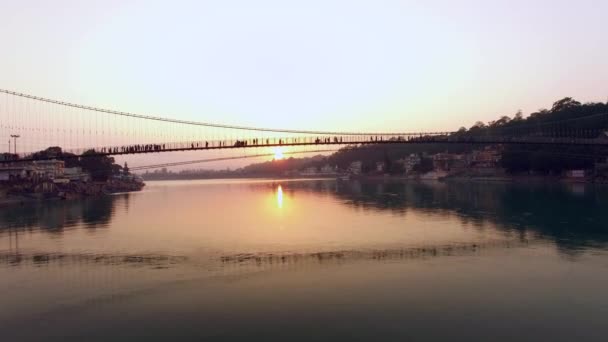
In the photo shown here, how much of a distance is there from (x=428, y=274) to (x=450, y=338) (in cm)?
497

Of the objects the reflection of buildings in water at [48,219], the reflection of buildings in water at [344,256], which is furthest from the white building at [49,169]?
the reflection of buildings in water at [344,256]

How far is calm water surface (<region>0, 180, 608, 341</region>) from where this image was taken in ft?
31.0

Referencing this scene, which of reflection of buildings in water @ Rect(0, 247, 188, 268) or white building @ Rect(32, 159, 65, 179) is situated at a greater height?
white building @ Rect(32, 159, 65, 179)

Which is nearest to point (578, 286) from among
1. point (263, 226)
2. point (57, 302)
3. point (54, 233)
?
point (57, 302)

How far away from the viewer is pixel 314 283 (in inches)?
508

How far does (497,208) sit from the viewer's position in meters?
32.6

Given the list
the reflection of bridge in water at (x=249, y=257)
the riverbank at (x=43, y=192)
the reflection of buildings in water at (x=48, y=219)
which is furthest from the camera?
the riverbank at (x=43, y=192)

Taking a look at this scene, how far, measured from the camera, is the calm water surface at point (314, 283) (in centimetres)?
946

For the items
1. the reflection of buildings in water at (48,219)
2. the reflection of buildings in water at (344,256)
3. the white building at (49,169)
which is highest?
the white building at (49,169)

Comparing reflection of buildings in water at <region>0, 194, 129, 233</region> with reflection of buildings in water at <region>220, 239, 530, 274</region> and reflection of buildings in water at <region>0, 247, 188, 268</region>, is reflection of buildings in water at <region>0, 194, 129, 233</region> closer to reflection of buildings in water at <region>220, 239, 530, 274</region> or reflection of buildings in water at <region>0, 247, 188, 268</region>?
reflection of buildings in water at <region>0, 247, 188, 268</region>

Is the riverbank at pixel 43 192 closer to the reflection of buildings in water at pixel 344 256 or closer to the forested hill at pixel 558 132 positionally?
the reflection of buildings in water at pixel 344 256

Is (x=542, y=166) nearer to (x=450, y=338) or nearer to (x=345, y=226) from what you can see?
(x=345, y=226)

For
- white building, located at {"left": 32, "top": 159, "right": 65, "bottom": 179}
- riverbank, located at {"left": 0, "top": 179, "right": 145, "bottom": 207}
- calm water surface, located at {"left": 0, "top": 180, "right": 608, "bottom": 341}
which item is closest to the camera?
calm water surface, located at {"left": 0, "top": 180, "right": 608, "bottom": 341}

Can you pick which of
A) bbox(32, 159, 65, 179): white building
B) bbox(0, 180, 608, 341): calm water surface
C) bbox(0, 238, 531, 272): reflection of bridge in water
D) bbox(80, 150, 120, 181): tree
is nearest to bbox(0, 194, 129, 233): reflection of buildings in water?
bbox(0, 180, 608, 341): calm water surface
